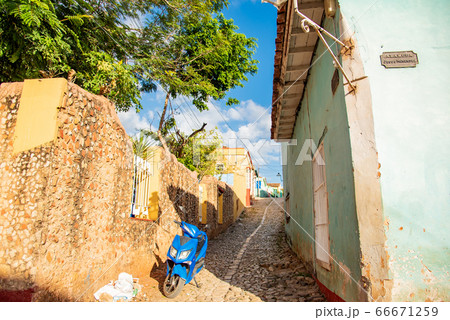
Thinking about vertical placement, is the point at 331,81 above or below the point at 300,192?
above

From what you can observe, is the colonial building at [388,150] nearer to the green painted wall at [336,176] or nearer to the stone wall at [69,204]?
the green painted wall at [336,176]

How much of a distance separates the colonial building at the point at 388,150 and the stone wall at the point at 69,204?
10.1 feet

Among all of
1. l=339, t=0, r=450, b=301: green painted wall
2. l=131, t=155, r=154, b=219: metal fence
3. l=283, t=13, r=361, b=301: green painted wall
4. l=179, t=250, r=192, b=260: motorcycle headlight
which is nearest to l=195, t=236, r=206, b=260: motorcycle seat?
l=179, t=250, r=192, b=260: motorcycle headlight

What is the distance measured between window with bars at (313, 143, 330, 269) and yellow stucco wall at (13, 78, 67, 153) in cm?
365

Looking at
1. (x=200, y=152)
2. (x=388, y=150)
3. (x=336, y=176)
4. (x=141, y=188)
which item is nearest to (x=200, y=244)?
(x=141, y=188)

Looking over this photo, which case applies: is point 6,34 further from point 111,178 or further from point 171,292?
point 171,292

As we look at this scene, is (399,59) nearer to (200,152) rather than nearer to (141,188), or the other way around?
(141,188)

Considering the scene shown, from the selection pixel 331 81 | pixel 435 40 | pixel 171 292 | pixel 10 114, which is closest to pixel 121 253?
pixel 171 292

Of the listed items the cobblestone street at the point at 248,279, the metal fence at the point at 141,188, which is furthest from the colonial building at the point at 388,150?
the metal fence at the point at 141,188

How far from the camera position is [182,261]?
4.49m

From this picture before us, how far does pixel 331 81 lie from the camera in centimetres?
369

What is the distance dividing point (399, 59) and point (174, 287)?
432 centimetres

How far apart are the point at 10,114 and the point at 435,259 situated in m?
4.74

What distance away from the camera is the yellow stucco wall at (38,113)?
3191 millimetres
